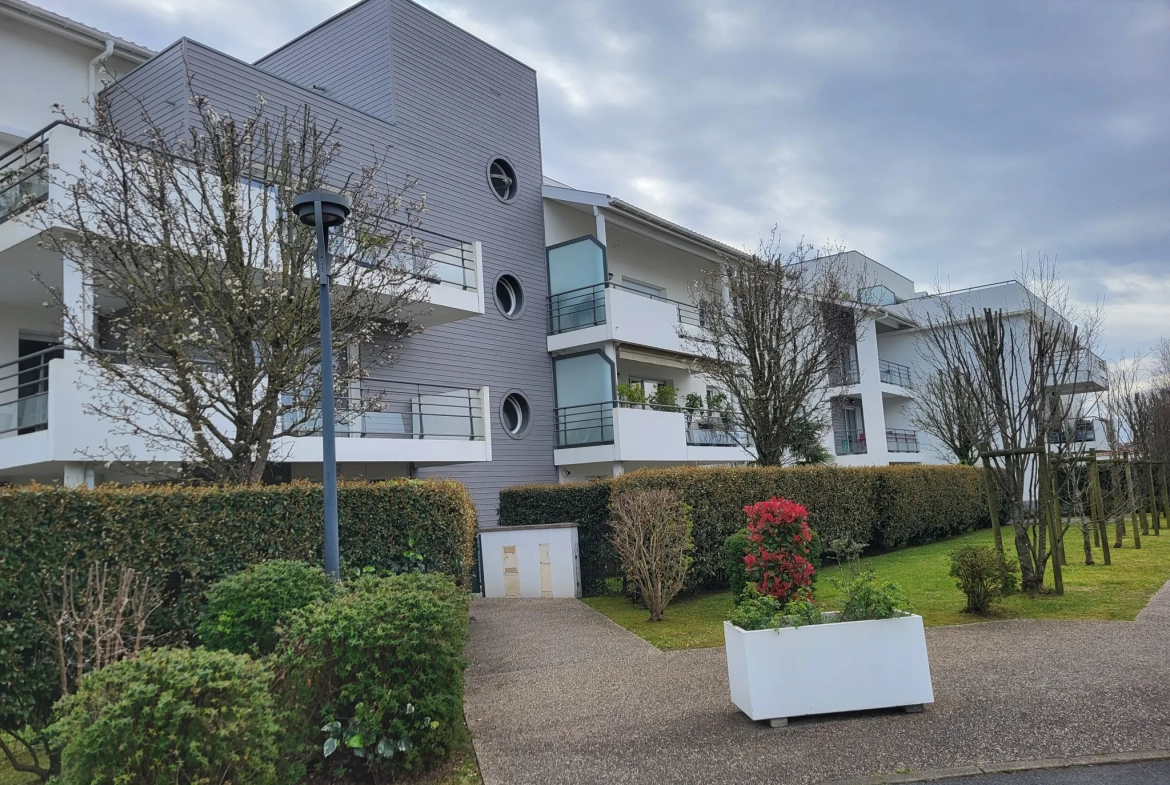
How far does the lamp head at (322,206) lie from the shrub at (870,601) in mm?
5596

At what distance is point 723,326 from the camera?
56.6 feet

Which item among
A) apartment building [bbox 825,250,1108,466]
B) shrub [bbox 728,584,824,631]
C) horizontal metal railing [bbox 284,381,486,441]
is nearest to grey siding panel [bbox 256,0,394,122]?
horizontal metal railing [bbox 284,381,486,441]

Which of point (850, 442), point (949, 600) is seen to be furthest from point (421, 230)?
point (850, 442)

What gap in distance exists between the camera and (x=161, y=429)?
1112cm

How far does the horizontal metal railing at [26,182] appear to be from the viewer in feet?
34.6

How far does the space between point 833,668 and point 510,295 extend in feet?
51.1

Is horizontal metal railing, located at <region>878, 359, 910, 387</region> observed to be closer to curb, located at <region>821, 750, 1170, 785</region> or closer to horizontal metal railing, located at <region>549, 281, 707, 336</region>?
horizontal metal railing, located at <region>549, 281, 707, 336</region>

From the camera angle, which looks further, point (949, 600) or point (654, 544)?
point (654, 544)

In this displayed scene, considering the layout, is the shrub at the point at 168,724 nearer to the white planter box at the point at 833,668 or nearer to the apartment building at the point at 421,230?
the white planter box at the point at 833,668

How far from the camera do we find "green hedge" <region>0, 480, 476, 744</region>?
634 centimetres

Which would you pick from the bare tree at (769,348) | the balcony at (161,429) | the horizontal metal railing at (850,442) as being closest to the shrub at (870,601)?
the balcony at (161,429)

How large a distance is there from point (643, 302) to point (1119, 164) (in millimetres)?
11093

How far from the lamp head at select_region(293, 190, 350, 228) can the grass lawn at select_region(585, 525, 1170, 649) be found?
18.5ft

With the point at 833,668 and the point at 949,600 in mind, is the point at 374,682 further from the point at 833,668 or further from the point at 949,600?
the point at 949,600
